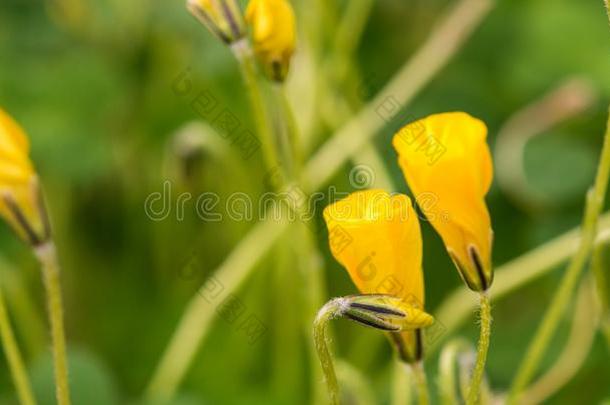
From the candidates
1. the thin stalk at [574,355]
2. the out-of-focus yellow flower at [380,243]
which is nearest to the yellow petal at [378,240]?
the out-of-focus yellow flower at [380,243]

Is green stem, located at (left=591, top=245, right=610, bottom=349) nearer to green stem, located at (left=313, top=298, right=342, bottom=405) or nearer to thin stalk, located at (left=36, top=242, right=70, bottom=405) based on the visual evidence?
green stem, located at (left=313, top=298, right=342, bottom=405)

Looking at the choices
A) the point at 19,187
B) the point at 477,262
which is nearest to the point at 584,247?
the point at 477,262

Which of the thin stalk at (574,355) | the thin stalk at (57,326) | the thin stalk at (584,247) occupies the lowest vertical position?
the thin stalk at (574,355)

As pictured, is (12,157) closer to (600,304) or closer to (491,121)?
(600,304)

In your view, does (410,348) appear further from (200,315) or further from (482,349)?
(200,315)

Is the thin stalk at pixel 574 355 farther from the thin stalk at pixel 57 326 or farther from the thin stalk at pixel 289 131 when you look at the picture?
the thin stalk at pixel 57 326

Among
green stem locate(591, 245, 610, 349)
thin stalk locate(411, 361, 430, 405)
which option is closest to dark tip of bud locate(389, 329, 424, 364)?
thin stalk locate(411, 361, 430, 405)
